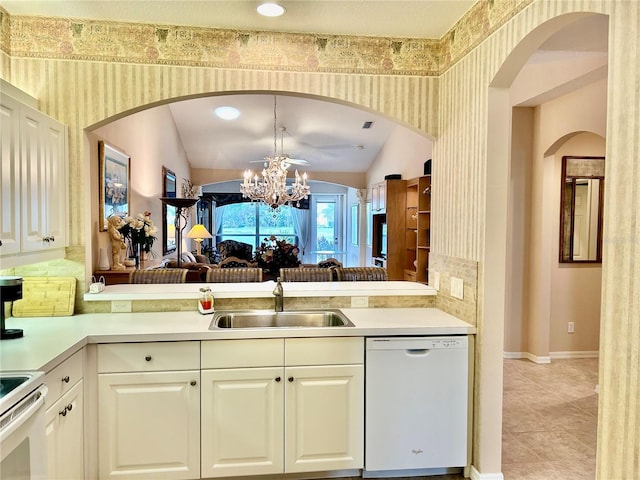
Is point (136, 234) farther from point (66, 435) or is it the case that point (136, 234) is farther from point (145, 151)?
point (66, 435)

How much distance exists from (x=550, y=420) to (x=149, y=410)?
291 centimetres

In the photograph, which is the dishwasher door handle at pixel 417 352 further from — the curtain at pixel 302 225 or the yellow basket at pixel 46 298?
the curtain at pixel 302 225

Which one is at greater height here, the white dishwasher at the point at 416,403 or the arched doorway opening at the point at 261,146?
the arched doorway opening at the point at 261,146

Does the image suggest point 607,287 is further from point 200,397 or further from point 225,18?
point 225,18

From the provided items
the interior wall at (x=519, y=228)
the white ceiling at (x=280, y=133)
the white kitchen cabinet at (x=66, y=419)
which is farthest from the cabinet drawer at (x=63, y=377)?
the white ceiling at (x=280, y=133)

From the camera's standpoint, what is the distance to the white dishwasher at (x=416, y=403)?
237cm

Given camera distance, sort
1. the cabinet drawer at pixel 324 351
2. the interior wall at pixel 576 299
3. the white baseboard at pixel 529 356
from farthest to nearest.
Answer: the interior wall at pixel 576 299 → the white baseboard at pixel 529 356 → the cabinet drawer at pixel 324 351

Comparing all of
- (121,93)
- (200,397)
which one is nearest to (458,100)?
(121,93)

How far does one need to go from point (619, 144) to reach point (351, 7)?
5.50 ft

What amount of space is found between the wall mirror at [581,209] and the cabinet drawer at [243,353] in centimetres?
372

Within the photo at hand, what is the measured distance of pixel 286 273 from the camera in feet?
11.4

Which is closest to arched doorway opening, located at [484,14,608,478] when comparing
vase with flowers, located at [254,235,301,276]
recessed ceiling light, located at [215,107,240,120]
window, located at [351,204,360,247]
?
vase with flowers, located at [254,235,301,276]

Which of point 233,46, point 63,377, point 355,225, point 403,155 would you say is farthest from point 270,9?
point 355,225

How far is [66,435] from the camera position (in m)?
1.96
